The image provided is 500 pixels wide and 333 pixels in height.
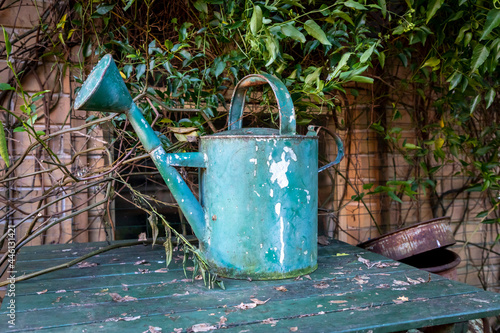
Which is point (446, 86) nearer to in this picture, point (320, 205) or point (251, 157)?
point (320, 205)

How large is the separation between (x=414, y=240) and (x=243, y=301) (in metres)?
0.93

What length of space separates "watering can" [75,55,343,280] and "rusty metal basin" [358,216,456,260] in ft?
1.84

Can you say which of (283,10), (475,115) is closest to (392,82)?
(475,115)

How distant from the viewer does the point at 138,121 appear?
125 centimetres

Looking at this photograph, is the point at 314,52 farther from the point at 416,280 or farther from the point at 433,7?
the point at 416,280

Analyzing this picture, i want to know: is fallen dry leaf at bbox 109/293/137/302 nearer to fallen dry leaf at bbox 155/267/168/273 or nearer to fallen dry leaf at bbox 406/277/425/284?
fallen dry leaf at bbox 155/267/168/273

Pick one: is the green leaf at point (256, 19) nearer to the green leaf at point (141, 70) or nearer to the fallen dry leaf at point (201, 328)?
the green leaf at point (141, 70)

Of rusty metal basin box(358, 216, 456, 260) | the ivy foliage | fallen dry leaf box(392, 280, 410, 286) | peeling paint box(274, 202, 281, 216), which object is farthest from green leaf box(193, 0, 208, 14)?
fallen dry leaf box(392, 280, 410, 286)

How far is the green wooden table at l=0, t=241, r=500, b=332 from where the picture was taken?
0.94 m

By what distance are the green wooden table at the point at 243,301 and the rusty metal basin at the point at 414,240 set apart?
0.94 ft

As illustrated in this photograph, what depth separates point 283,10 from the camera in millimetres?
1619

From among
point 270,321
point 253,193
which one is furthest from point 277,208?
point 270,321

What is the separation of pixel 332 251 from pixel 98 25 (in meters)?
1.63

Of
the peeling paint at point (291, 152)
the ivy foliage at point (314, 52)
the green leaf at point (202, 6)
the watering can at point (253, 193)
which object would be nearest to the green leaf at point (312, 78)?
the ivy foliage at point (314, 52)
